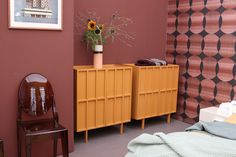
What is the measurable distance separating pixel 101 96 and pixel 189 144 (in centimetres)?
180

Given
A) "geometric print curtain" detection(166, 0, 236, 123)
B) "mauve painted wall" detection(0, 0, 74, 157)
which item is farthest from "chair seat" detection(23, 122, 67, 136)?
"geometric print curtain" detection(166, 0, 236, 123)

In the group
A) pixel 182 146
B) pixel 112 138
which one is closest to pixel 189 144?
pixel 182 146

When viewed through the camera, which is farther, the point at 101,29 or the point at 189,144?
the point at 101,29

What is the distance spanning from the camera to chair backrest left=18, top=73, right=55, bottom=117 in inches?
107

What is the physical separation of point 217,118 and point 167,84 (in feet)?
3.61

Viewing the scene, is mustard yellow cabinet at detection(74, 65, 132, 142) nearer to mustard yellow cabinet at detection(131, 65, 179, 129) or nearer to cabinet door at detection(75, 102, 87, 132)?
cabinet door at detection(75, 102, 87, 132)

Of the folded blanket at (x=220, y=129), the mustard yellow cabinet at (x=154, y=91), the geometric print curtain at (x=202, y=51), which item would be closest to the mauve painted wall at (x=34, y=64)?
the mustard yellow cabinet at (x=154, y=91)

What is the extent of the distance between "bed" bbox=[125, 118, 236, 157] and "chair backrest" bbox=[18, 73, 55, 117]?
119cm

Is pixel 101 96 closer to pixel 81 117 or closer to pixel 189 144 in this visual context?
pixel 81 117

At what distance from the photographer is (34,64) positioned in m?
2.80

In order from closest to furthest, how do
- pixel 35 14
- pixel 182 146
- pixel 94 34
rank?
pixel 182 146, pixel 35 14, pixel 94 34

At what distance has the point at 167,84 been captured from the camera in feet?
13.5

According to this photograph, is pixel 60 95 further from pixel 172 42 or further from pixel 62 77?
pixel 172 42

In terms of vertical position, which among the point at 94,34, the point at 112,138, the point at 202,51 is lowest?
the point at 112,138
